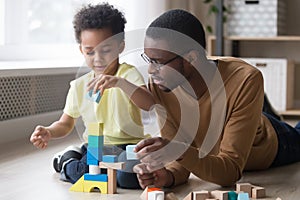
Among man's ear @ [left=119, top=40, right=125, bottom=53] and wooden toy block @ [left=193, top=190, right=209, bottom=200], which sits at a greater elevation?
man's ear @ [left=119, top=40, right=125, bottom=53]

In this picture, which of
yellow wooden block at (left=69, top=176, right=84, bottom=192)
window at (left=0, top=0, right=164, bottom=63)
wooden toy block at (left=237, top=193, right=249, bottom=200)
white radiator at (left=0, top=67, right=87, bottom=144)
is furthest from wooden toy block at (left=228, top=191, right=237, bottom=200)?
window at (left=0, top=0, right=164, bottom=63)

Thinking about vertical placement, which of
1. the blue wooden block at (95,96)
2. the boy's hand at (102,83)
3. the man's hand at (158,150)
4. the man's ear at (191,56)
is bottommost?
the man's hand at (158,150)

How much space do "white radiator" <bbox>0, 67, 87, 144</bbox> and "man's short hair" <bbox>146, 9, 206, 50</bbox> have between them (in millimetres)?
1001

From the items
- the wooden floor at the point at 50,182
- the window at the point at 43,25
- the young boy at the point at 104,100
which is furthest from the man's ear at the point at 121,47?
the window at the point at 43,25

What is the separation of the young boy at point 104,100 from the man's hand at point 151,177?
0.21ft

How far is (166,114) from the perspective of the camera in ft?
5.30

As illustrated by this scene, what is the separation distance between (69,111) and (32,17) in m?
1.53

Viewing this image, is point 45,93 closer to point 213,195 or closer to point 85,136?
point 85,136

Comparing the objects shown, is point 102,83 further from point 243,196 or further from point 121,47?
point 243,196

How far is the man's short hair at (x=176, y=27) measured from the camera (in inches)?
56.3

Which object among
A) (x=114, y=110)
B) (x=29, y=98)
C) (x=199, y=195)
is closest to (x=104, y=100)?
(x=114, y=110)

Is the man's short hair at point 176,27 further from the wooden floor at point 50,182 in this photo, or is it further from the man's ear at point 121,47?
the wooden floor at point 50,182

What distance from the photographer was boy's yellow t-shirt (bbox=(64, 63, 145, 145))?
1.59m

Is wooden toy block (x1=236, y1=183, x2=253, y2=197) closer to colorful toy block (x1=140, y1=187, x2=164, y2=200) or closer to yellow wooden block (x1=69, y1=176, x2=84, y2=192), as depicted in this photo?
colorful toy block (x1=140, y1=187, x2=164, y2=200)
